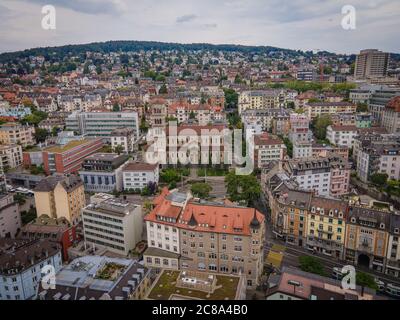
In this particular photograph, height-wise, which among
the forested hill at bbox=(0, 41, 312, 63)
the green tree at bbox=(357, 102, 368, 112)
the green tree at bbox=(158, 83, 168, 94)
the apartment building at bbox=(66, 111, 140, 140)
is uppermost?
the forested hill at bbox=(0, 41, 312, 63)

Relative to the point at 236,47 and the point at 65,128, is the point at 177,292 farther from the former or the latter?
the point at 236,47

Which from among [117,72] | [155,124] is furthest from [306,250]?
[117,72]

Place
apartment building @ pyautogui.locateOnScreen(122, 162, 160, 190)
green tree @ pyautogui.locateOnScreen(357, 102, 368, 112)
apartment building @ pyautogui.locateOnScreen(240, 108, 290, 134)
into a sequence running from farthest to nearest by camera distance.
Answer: green tree @ pyautogui.locateOnScreen(357, 102, 368, 112) < apartment building @ pyautogui.locateOnScreen(240, 108, 290, 134) < apartment building @ pyautogui.locateOnScreen(122, 162, 160, 190)

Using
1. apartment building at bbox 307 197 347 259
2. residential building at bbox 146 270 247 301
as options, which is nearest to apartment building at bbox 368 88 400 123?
apartment building at bbox 307 197 347 259

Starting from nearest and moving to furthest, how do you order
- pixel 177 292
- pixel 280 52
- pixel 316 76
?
pixel 177 292 < pixel 316 76 < pixel 280 52

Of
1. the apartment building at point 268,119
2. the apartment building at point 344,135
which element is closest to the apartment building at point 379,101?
the apartment building at point 344,135

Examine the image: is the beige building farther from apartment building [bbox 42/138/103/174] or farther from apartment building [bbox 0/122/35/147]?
apartment building [bbox 0/122/35/147]
